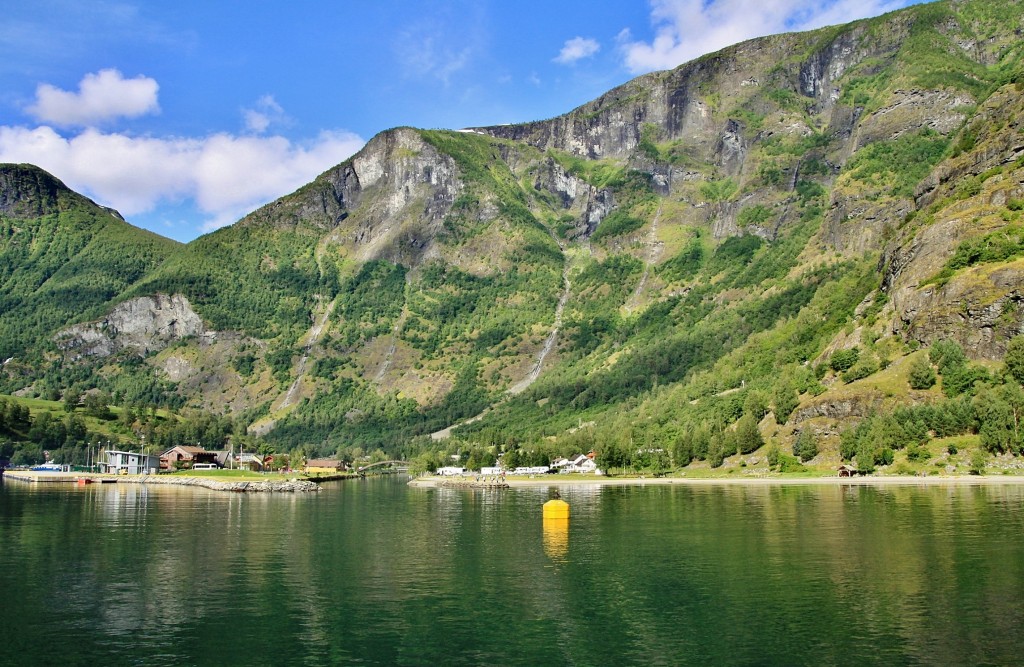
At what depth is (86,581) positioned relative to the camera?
52750 millimetres

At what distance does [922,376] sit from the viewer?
137 m

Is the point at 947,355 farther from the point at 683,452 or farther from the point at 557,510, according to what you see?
the point at 557,510

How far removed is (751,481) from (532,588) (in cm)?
10147

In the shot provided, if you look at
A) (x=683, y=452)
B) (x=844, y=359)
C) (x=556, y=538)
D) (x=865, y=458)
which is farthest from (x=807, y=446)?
(x=556, y=538)

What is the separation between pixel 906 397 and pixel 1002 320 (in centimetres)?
1951

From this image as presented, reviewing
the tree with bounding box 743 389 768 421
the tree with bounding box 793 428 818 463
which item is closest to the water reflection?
the tree with bounding box 793 428 818 463

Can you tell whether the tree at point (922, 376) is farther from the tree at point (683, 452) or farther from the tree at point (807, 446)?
the tree at point (683, 452)

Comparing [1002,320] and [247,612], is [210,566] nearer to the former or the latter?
[247,612]

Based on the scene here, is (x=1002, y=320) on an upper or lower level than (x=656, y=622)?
upper

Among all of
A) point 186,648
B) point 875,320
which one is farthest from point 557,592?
point 875,320

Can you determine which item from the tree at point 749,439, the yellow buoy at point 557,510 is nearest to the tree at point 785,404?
the tree at point 749,439

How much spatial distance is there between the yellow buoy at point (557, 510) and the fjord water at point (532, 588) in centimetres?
194

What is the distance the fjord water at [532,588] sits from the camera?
36.6m

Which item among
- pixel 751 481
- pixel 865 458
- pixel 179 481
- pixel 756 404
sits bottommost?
pixel 179 481
